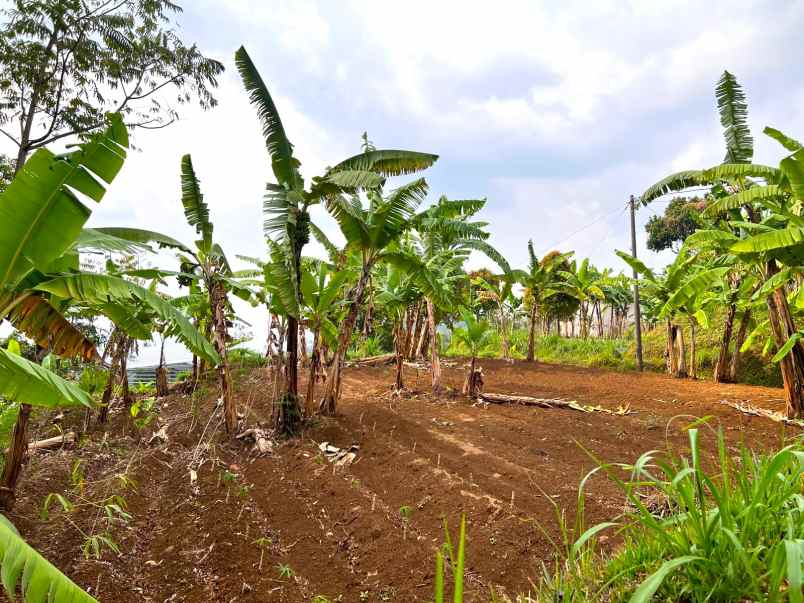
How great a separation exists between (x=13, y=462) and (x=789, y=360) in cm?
1015

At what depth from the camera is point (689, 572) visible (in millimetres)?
1558

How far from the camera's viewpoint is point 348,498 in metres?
Result: 5.12

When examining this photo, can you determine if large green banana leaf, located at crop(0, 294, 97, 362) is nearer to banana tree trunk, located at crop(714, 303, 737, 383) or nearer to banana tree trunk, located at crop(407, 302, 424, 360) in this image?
banana tree trunk, located at crop(407, 302, 424, 360)

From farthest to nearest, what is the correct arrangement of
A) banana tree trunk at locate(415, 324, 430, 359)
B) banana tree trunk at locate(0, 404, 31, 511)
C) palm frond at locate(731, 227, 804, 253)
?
banana tree trunk at locate(415, 324, 430, 359) < palm frond at locate(731, 227, 804, 253) < banana tree trunk at locate(0, 404, 31, 511)

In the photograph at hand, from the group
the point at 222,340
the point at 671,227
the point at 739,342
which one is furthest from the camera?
the point at 671,227

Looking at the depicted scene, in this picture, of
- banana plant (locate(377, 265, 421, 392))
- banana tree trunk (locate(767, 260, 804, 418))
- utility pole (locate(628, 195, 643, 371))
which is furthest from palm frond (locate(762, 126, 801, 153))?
utility pole (locate(628, 195, 643, 371))

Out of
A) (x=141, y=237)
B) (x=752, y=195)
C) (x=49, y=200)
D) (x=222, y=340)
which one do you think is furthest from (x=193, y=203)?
(x=752, y=195)

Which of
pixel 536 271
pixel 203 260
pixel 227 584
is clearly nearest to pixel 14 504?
pixel 227 584

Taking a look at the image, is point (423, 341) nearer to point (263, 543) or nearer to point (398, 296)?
point (398, 296)

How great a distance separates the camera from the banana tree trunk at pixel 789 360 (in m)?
7.16

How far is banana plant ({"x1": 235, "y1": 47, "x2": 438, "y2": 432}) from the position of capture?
260 inches

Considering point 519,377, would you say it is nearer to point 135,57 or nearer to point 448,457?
point 448,457

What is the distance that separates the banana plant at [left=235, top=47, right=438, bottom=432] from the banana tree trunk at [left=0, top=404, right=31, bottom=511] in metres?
3.30

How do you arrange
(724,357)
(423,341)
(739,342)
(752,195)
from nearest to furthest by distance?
(752,195)
(739,342)
(724,357)
(423,341)
